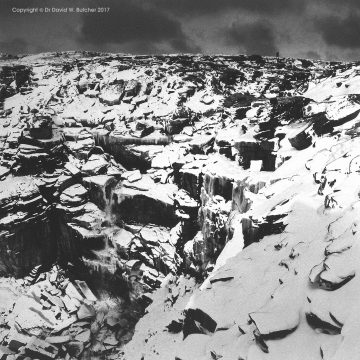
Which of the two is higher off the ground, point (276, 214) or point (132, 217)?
point (276, 214)

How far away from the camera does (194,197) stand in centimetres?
2456

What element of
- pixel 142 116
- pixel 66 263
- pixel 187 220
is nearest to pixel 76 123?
pixel 142 116

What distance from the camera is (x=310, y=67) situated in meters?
49.9

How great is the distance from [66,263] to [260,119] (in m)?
20.5

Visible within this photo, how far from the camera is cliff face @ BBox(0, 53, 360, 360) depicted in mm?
8375

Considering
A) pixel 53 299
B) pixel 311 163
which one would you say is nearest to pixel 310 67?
pixel 311 163

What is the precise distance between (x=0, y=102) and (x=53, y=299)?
25325 mm

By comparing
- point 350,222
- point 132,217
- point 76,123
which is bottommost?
point 132,217

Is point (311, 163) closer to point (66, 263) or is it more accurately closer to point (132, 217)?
point (132, 217)

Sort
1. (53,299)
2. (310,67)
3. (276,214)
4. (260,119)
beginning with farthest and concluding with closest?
(310,67)
(260,119)
(53,299)
(276,214)

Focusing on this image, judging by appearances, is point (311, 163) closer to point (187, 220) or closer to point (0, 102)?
point (187, 220)

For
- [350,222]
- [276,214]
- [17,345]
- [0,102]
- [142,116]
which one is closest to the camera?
[350,222]

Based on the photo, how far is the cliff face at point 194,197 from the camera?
8.38 metres

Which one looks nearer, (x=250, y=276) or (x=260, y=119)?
(x=250, y=276)
